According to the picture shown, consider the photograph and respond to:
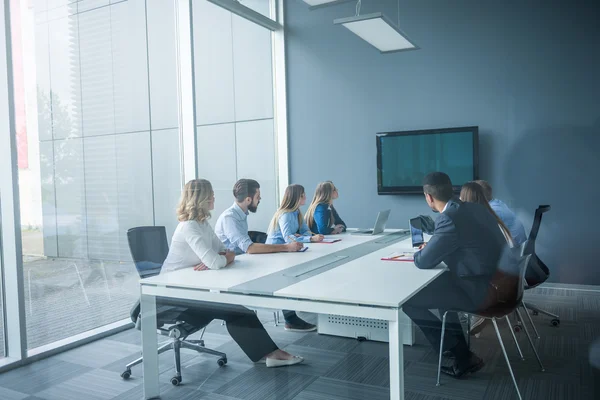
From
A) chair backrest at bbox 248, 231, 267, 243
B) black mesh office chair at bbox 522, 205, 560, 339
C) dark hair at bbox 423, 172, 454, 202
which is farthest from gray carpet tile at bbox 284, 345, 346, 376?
black mesh office chair at bbox 522, 205, 560, 339

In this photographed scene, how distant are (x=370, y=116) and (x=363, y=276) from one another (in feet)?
12.6

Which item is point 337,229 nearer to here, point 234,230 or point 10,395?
point 234,230

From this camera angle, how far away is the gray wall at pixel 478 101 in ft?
17.2

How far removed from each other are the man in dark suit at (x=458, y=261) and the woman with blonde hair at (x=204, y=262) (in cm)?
100

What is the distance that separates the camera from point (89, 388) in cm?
318

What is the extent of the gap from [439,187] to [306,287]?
1.17m

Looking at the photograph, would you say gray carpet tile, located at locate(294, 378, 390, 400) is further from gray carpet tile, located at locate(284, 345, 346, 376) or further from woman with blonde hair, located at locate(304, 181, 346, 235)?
woman with blonde hair, located at locate(304, 181, 346, 235)

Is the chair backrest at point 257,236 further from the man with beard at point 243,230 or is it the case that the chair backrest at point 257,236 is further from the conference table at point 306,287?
the conference table at point 306,287

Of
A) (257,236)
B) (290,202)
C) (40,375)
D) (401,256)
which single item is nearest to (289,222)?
(290,202)

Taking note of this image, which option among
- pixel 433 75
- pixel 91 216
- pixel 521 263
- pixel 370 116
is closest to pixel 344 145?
pixel 370 116

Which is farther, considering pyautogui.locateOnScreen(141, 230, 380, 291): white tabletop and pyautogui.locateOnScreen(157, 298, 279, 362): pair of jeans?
pyautogui.locateOnScreen(157, 298, 279, 362): pair of jeans

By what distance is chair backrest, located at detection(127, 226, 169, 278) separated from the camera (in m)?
3.43

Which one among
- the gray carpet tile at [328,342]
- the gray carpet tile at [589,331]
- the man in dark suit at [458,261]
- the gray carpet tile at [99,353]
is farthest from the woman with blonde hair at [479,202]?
the gray carpet tile at [99,353]

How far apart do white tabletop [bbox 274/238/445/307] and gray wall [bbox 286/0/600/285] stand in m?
2.51
